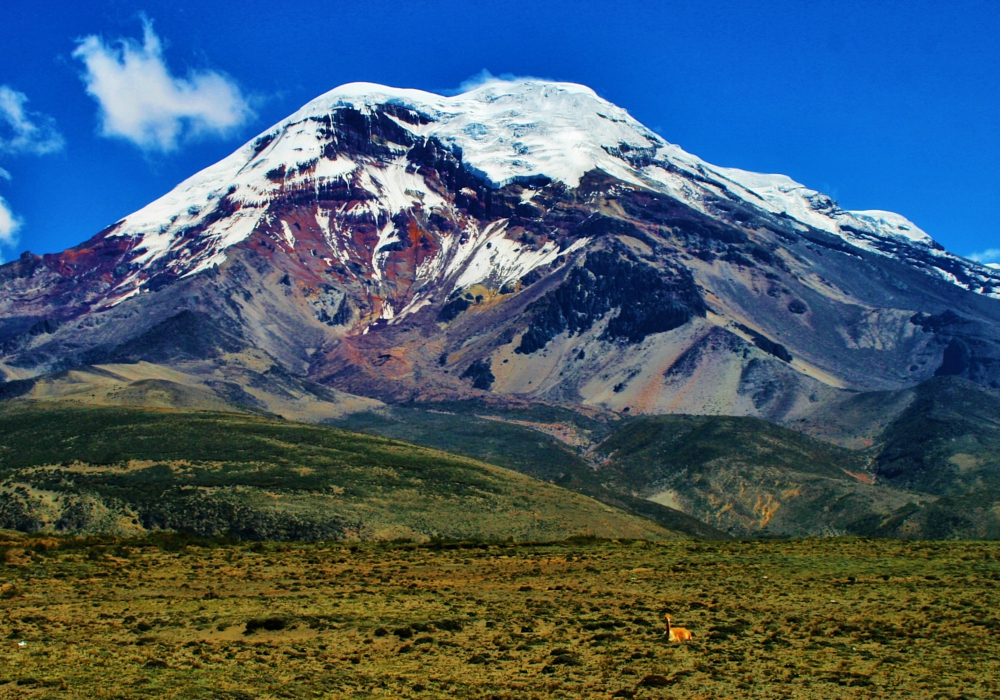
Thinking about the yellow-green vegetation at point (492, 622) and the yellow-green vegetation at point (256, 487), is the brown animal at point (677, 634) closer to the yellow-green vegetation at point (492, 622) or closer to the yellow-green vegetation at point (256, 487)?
the yellow-green vegetation at point (492, 622)

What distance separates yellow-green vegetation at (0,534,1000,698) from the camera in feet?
89.0

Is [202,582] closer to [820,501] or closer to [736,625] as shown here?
[736,625]

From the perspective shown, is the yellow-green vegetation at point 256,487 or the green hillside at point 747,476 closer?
the yellow-green vegetation at point 256,487

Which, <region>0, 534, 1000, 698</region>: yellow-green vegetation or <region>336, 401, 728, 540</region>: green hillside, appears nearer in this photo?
<region>0, 534, 1000, 698</region>: yellow-green vegetation

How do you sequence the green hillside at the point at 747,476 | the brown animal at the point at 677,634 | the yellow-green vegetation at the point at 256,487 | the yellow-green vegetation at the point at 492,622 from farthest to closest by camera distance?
1. the green hillside at the point at 747,476
2. the yellow-green vegetation at the point at 256,487
3. the brown animal at the point at 677,634
4. the yellow-green vegetation at the point at 492,622

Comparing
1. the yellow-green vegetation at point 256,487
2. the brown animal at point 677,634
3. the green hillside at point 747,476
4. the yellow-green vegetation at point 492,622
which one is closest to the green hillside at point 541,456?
the green hillside at point 747,476

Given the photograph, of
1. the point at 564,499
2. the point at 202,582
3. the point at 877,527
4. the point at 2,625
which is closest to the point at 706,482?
the point at 877,527

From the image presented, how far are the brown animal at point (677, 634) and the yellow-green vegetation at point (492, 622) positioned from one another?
29cm

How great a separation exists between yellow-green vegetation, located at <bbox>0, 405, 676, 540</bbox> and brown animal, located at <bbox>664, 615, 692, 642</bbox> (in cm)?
4303

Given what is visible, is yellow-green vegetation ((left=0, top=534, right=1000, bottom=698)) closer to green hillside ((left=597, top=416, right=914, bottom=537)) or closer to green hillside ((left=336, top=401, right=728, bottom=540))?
green hillside ((left=336, top=401, right=728, bottom=540))

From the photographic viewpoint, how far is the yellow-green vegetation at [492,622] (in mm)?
27125

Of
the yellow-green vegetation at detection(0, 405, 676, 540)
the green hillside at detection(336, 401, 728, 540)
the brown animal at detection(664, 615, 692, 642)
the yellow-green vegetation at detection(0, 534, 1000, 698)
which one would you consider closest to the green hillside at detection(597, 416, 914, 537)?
the green hillside at detection(336, 401, 728, 540)

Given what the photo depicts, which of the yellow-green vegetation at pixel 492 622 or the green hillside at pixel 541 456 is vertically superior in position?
the green hillside at pixel 541 456

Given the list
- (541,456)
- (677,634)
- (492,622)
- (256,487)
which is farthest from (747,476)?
(677,634)
